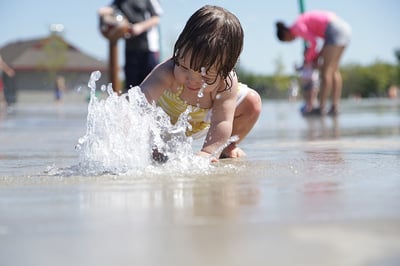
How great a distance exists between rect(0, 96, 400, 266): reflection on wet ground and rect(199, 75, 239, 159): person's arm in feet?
1.22

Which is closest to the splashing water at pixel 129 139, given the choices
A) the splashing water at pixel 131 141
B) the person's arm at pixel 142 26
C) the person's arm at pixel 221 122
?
the splashing water at pixel 131 141

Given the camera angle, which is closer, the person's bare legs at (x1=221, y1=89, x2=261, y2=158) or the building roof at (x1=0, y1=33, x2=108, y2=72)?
the person's bare legs at (x1=221, y1=89, x2=261, y2=158)

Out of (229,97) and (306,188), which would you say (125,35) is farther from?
(306,188)

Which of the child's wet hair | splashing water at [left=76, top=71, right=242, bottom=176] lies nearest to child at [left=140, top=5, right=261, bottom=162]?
the child's wet hair

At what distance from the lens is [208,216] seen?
4.45 ft

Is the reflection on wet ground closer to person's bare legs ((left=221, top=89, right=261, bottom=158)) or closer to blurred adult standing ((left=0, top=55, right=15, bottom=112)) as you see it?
person's bare legs ((left=221, top=89, right=261, bottom=158))

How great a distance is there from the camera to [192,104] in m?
2.95

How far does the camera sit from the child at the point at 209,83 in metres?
2.48

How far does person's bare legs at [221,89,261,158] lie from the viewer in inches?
120

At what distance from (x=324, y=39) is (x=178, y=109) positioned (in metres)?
5.66

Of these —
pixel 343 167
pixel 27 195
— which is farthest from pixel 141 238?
pixel 343 167

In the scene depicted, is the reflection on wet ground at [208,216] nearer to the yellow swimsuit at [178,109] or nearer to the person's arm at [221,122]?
the person's arm at [221,122]

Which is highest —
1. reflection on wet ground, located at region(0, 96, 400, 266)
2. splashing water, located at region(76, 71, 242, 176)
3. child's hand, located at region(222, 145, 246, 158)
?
splashing water, located at region(76, 71, 242, 176)

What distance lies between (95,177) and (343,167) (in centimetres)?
83
